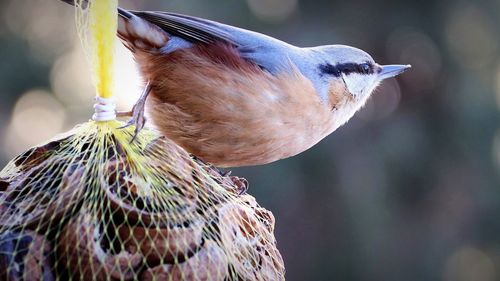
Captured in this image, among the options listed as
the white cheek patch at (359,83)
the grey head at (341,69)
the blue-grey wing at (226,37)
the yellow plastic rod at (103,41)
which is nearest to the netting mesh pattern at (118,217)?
the yellow plastic rod at (103,41)

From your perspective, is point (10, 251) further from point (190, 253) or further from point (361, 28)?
point (361, 28)

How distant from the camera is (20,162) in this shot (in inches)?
72.2

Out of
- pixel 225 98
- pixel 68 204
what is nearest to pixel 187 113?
pixel 225 98

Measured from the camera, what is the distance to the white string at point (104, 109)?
181 cm

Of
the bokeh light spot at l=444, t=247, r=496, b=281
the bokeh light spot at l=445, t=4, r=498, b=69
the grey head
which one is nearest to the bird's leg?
the grey head

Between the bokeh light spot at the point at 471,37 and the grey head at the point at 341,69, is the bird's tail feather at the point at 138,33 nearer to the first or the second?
the grey head at the point at 341,69

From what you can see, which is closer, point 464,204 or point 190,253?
point 190,253

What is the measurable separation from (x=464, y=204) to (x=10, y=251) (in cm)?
397

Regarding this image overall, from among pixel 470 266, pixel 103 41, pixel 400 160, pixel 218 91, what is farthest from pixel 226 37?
pixel 470 266

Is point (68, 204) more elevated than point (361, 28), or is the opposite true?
point (68, 204)

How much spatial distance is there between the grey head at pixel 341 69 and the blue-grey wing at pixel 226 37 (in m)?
0.10

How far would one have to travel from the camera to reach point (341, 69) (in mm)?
2814

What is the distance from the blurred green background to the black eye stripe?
1857 millimetres

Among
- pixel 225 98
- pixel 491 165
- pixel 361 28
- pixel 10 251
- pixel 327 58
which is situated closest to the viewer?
pixel 10 251
